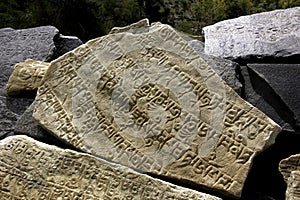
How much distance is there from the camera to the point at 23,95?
7.39ft

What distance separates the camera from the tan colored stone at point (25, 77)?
2.20 m

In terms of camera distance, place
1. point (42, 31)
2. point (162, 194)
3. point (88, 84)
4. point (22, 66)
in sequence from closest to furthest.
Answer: point (162, 194) < point (88, 84) < point (22, 66) < point (42, 31)

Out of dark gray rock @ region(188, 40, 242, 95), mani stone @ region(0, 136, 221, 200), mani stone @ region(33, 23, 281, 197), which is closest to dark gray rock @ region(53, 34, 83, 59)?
mani stone @ region(33, 23, 281, 197)

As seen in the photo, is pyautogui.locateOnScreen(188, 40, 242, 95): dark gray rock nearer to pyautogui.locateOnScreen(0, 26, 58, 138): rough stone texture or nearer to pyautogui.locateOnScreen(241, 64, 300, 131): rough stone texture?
pyautogui.locateOnScreen(241, 64, 300, 131): rough stone texture

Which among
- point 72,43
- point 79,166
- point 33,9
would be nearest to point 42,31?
point 72,43

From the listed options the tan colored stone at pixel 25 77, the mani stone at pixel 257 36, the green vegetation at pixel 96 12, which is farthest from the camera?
the green vegetation at pixel 96 12

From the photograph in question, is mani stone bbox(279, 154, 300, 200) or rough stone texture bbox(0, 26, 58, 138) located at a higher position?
mani stone bbox(279, 154, 300, 200)

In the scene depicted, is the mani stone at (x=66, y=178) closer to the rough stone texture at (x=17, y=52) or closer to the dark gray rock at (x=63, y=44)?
the rough stone texture at (x=17, y=52)

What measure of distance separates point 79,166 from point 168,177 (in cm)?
31

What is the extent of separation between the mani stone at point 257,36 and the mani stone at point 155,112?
22cm

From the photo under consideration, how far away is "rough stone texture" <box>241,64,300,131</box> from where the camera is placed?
74.7 inches

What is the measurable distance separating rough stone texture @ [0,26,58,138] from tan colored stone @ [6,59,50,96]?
5 centimetres

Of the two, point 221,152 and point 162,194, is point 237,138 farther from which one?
point 162,194

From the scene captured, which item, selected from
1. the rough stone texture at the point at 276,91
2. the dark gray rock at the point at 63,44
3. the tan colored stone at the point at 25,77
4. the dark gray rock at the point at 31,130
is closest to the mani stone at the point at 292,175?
the rough stone texture at the point at 276,91
